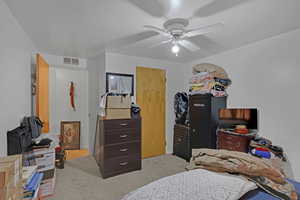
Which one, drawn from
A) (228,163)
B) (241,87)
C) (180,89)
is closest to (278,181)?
(228,163)

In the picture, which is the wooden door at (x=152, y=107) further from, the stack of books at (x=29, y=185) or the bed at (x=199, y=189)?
the bed at (x=199, y=189)

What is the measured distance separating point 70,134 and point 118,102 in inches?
96.2

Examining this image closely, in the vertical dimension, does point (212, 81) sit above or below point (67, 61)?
below

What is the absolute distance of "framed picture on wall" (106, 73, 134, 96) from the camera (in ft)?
10.2

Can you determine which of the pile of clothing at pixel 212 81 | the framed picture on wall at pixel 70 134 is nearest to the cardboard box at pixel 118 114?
the pile of clothing at pixel 212 81

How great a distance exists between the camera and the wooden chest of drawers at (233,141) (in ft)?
7.89

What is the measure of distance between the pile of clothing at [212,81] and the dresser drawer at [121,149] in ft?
5.30

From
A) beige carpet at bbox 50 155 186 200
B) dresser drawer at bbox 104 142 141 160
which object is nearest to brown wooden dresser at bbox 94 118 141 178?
dresser drawer at bbox 104 142 141 160

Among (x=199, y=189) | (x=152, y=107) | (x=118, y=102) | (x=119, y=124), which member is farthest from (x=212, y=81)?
(x=199, y=189)

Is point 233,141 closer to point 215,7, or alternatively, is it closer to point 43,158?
point 215,7

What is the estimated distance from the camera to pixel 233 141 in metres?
2.54

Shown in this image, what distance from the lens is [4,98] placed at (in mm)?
1579

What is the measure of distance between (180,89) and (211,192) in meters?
3.39

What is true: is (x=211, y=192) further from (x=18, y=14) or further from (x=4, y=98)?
(x=18, y=14)
